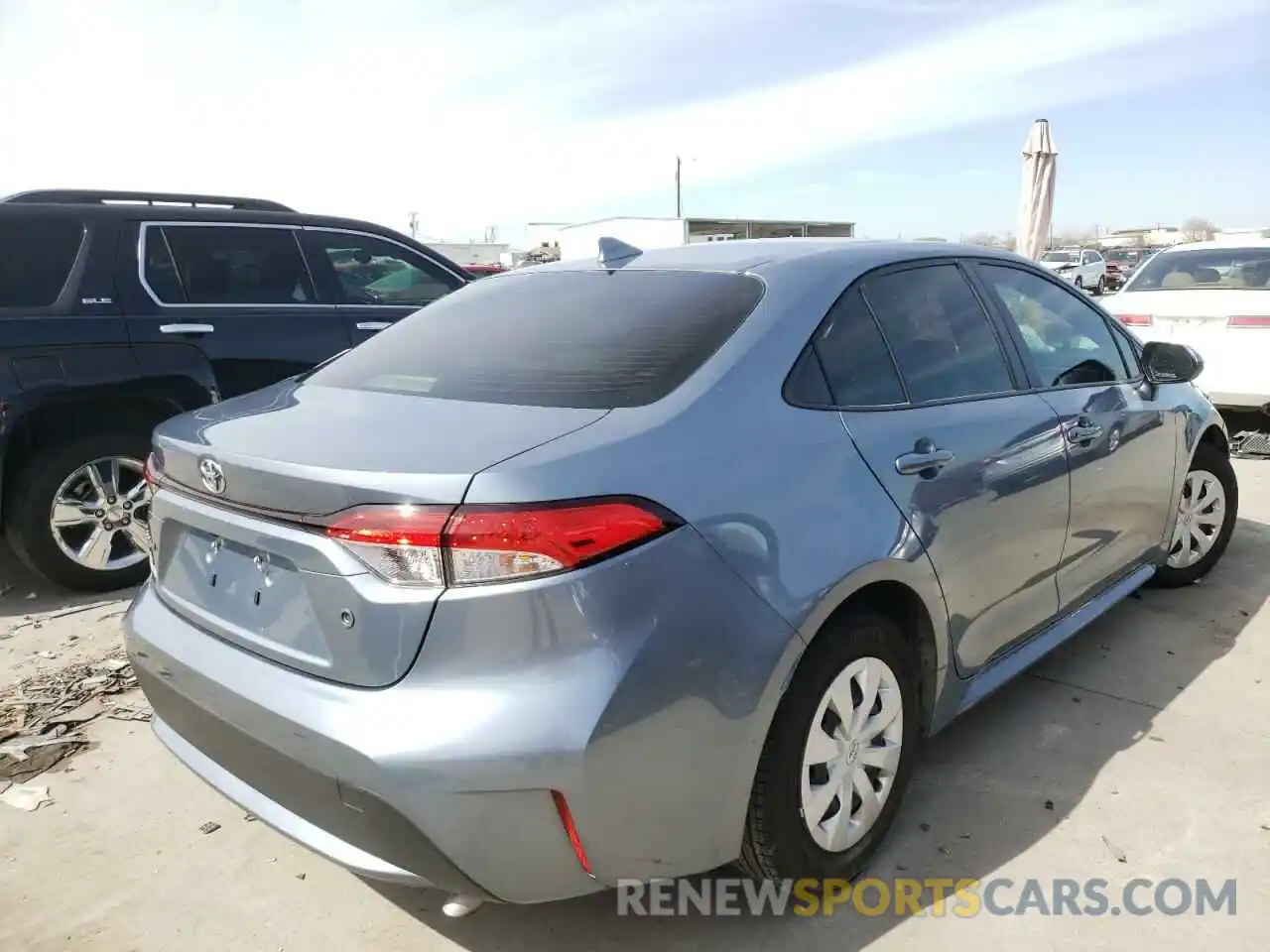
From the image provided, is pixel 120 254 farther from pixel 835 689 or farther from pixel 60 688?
pixel 835 689

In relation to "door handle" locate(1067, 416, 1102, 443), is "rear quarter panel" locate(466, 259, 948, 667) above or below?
above

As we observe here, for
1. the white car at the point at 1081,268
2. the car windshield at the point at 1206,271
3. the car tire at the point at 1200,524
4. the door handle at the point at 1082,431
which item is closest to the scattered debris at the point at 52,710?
the door handle at the point at 1082,431

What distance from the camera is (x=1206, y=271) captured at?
7652 mm

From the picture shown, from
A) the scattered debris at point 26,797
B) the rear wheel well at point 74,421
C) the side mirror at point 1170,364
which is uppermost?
the side mirror at point 1170,364

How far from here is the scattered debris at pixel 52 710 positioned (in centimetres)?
309

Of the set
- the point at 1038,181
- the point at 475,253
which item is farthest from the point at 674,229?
the point at 1038,181

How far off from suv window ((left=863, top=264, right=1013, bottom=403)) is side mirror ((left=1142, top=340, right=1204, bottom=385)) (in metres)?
1.14

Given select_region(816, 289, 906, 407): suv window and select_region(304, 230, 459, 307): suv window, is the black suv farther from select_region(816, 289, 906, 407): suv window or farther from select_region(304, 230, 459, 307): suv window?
select_region(816, 289, 906, 407): suv window

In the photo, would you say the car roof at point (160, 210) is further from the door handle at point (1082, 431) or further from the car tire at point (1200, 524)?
the car tire at point (1200, 524)

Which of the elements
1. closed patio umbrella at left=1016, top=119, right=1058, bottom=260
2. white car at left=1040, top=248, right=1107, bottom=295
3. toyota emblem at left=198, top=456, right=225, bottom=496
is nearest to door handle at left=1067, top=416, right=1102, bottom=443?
toyota emblem at left=198, top=456, right=225, bottom=496

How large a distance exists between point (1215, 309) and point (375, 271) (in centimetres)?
602

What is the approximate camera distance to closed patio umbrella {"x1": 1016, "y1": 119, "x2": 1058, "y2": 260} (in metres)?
14.4

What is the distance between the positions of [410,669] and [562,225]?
5421 cm

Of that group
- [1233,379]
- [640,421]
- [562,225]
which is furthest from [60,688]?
[562,225]
